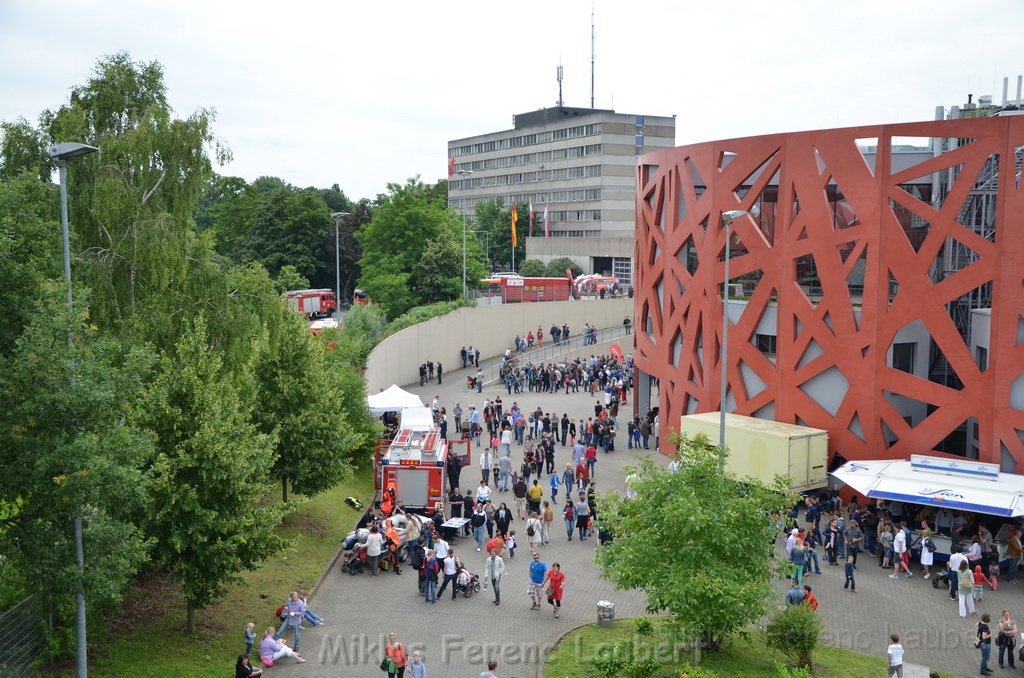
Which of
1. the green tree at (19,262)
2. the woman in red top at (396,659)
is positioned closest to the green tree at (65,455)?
the green tree at (19,262)

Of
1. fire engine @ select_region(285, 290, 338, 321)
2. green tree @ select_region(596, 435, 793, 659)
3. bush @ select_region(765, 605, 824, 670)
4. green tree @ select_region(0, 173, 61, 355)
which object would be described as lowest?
bush @ select_region(765, 605, 824, 670)

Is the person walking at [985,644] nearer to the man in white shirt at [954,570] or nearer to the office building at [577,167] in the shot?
the man in white shirt at [954,570]

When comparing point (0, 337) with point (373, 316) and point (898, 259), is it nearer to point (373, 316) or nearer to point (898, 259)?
point (898, 259)

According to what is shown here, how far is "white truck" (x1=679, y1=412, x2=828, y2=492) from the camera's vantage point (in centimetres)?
2448

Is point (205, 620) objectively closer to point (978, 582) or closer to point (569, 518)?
point (569, 518)

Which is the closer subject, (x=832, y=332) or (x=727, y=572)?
(x=727, y=572)

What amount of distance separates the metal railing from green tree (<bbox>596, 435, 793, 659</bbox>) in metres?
32.1

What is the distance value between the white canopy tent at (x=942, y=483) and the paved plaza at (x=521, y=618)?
1647mm

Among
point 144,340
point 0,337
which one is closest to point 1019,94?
point 144,340

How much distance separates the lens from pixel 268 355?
23766mm

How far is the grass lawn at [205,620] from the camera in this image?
1484 centimetres

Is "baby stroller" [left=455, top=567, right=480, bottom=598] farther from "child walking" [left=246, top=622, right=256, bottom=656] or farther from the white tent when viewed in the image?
the white tent

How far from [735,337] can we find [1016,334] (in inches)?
329

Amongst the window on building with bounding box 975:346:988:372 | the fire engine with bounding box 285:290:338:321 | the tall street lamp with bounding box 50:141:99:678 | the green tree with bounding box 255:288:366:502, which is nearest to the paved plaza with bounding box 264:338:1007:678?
the green tree with bounding box 255:288:366:502
